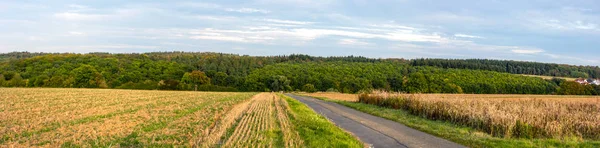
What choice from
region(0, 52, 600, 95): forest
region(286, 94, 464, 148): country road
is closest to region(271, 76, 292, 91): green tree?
region(0, 52, 600, 95): forest

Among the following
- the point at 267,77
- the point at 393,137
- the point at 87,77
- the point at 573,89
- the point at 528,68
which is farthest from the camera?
the point at 528,68

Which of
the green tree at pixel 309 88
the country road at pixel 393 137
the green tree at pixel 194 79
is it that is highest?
the country road at pixel 393 137

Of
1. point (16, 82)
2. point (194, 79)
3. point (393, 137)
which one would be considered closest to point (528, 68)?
point (194, 79)

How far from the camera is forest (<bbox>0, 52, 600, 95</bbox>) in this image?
3986 inches

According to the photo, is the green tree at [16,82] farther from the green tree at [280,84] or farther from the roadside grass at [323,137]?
the roadside grass at [323,137]

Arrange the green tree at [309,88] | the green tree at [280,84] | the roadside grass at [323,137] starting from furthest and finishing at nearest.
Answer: the green tree at [280,84] < the green tree at [309,88] < the roadside grass at [323,137]

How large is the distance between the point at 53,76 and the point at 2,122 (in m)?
95.4

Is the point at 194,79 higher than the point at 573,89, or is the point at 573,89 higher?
the point at 573,89

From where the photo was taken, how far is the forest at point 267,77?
101250 mm

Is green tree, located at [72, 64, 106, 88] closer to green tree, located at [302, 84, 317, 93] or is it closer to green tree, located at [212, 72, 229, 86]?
green tree, located at [212, 72, 229, 86]

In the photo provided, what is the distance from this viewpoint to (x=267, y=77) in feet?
387

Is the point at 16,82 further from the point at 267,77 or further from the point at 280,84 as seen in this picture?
the point at 280,84

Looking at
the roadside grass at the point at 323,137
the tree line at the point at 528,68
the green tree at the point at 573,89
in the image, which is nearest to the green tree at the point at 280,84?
the tree line at the point at 528,68

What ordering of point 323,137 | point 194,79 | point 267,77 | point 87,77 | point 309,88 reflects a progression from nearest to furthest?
point 323,137
point 87,77
point 309,88
point 194,79
point 267,77
